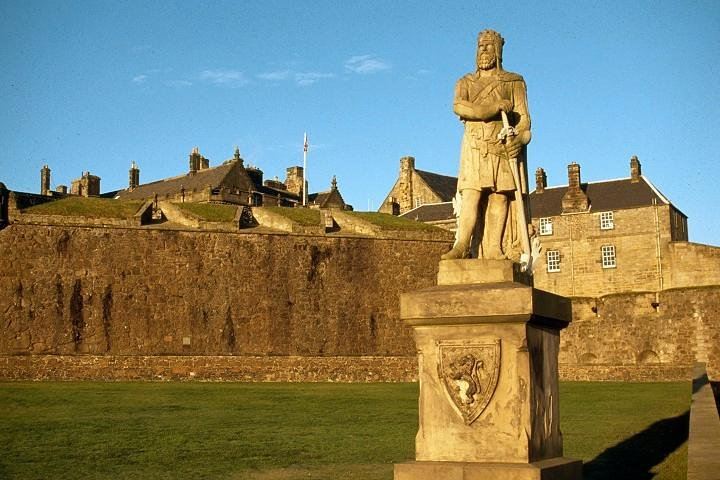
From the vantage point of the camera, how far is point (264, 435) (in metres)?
15.8

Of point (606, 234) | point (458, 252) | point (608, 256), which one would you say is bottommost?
point (458, 252)

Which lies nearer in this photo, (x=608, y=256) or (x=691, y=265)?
(x=691, y=265)

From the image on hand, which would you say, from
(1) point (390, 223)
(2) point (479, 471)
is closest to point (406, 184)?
(1) point (390, 223)

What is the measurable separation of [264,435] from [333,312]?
68.5 feet

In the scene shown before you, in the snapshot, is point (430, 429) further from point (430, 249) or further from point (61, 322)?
point (430, 249)

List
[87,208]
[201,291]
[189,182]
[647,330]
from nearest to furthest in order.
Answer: [87,208]
[201,291]
[647,330]
[189,182]

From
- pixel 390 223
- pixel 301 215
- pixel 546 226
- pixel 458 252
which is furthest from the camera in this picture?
pixel 546 226

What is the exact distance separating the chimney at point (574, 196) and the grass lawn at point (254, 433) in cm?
3176

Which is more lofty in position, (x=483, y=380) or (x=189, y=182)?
(x=189, y=182)

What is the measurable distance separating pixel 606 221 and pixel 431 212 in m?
13.3

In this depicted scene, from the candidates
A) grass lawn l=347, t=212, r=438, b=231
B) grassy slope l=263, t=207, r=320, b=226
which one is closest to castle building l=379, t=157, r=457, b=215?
grass lawn l=347, t=212, r=438, b=231

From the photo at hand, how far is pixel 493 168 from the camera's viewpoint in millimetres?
8336

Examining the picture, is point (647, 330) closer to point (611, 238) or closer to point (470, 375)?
point (611, 238)

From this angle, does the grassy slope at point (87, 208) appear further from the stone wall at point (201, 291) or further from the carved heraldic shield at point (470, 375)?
the carved heraldic shield at point (470, 375)
